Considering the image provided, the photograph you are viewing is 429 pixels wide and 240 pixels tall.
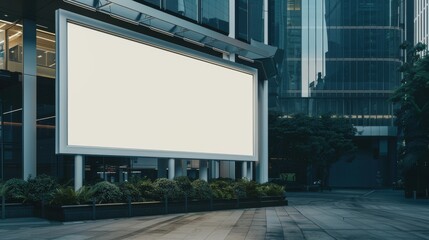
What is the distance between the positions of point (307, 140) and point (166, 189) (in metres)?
43.8

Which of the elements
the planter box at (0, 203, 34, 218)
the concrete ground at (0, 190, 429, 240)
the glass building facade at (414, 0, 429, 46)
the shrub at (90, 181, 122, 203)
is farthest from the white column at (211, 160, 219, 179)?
the glass building facade at (414, 0, 429, 46)

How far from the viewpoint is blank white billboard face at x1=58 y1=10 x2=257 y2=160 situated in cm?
2186

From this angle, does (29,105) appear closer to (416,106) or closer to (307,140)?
(416,106)

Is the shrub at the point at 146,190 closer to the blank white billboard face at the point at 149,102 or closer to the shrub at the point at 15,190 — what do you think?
the blank white billboard face at the point at 149,102

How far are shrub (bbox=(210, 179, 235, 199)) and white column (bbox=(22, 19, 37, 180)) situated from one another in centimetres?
1016

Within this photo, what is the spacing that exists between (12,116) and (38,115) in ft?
10.8

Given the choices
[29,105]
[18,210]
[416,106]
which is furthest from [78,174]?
[416,106]

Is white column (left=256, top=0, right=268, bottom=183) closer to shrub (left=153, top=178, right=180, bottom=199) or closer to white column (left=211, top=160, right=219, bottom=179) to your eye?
white column (left=211, top=160, right=219, bottom=179)

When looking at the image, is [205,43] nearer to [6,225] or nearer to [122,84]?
[122,84]

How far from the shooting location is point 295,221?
22.0 meters

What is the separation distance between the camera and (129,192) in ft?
74.4

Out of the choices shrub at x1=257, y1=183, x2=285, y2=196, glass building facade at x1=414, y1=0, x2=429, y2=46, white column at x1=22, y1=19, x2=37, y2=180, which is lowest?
shrub at x1=257, y1=183, x2=285, y2=196

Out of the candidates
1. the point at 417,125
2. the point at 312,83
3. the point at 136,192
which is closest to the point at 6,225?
the point at 136,192

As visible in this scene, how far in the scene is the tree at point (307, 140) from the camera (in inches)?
2559
